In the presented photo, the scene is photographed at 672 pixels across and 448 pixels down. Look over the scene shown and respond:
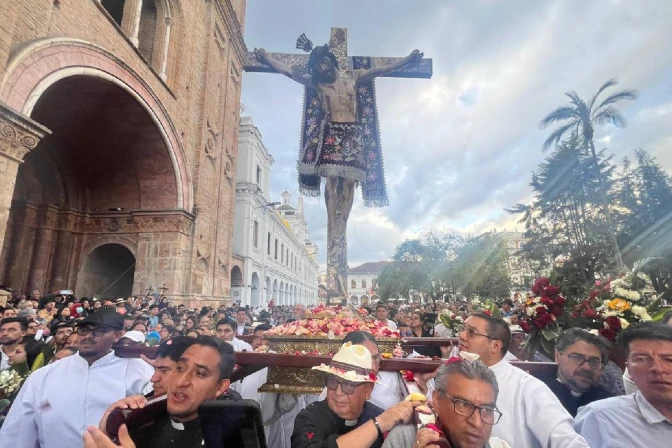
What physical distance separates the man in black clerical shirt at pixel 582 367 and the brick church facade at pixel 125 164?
10454 millimetres

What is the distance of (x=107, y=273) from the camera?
564 inches

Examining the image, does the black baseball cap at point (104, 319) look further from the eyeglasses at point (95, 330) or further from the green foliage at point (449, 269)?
the green foliage at point (449, 269)

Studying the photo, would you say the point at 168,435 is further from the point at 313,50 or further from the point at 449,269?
the point at 449,269

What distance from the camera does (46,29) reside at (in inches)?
300

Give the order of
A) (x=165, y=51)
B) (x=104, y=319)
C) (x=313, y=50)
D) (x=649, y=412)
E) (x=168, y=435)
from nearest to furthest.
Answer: (x=168, y=435) → (x=649, y=412) → (x=104, y=319) → (x=313, y=50) → (x=165, y=51)

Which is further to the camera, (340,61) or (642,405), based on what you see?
(340,61)

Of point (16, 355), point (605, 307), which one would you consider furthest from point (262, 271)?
point (605, 307)

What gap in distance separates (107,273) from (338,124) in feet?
42.2

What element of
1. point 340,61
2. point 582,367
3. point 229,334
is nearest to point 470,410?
point 582,367

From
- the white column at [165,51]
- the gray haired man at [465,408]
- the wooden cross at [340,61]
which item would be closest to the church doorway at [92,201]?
the white column at [165,51]

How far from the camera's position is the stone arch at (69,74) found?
22.3 feet

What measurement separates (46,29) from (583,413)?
1081cm

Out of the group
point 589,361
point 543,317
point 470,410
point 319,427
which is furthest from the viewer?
point 543,317

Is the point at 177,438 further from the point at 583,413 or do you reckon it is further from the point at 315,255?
the point at 315,255
